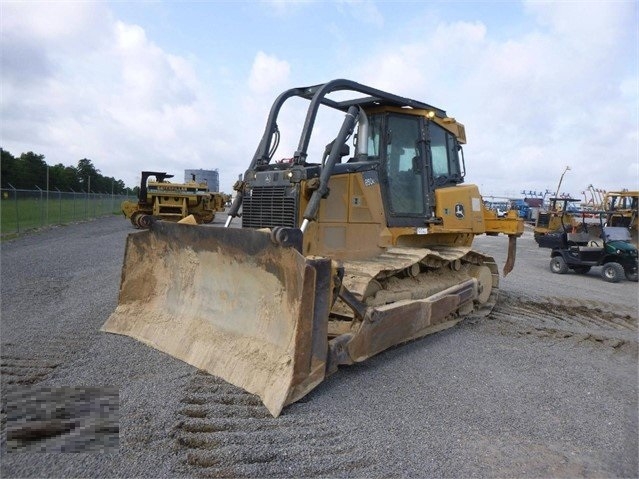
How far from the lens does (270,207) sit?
5.05m

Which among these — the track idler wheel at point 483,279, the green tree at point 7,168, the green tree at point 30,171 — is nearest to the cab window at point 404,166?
the track idler wheel at point 483,279

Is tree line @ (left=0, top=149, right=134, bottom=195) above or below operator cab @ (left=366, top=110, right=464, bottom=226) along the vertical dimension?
above

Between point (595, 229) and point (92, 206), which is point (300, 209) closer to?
point (595, 229)

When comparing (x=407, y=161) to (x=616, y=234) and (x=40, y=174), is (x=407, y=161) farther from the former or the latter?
(x=40, y=174)

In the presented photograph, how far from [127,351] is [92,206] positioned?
2432 centimetres

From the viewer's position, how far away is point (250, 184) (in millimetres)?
5305

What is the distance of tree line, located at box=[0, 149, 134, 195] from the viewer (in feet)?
113

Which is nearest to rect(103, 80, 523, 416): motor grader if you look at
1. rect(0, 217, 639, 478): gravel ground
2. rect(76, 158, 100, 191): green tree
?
rect(0, 217, 639, 478): gravel ground

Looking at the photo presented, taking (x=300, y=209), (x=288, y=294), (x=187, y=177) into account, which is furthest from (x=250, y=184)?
(x=187, y=177)

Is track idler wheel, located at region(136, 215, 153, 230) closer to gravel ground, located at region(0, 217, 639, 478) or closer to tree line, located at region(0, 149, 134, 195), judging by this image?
gravel ground, located at region(0, 217, 639, 478)

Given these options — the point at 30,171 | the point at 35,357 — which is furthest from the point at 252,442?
the point at 30,171

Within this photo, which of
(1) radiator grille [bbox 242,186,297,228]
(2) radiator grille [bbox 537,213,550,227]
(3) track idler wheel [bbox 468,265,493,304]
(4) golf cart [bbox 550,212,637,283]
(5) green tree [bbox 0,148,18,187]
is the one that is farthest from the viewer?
(5) green tree [bbox 0,148,18,187]

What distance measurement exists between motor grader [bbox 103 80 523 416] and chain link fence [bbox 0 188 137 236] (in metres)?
12.4

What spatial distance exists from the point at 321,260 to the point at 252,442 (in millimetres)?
1345
